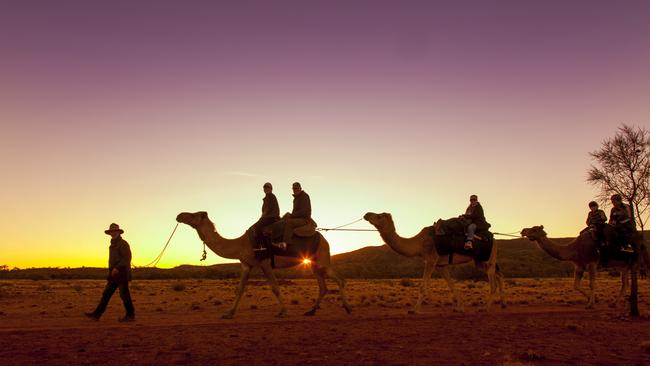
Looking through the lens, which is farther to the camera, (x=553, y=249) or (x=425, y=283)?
(x=553, y=249)

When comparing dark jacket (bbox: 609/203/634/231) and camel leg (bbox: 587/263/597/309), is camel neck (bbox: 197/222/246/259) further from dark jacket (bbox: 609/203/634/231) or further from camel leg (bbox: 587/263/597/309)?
dark jacket (bbox: 609/203/634/231)

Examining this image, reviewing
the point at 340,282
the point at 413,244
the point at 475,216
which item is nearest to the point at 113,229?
the point at 340,282

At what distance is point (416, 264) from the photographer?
10081 cm

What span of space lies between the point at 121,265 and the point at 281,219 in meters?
4.41

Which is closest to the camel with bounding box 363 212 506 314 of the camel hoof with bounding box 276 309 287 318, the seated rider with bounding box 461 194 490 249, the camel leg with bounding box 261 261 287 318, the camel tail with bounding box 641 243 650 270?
the seated rider with bounding box 461 194 490 249

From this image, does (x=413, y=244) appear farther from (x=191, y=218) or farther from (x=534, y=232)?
(x=191, y=218)

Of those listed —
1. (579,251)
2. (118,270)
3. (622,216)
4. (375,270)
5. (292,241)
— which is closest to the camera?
(118,270)

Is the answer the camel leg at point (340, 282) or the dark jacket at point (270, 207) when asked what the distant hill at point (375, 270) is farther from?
the dark jacket at point (270, 207)

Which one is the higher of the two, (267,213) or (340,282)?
(267,213)

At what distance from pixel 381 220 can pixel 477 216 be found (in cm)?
314

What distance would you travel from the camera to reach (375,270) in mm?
Result: 96750

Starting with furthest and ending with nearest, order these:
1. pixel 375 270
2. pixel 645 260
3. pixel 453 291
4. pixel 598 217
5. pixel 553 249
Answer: pixel 375 270
pixel 645 260
pixel 553 249
pixel 598 217
pixel 453 291

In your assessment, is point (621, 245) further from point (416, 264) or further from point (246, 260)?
point (416, 264)

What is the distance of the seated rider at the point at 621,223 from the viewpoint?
18922mm
